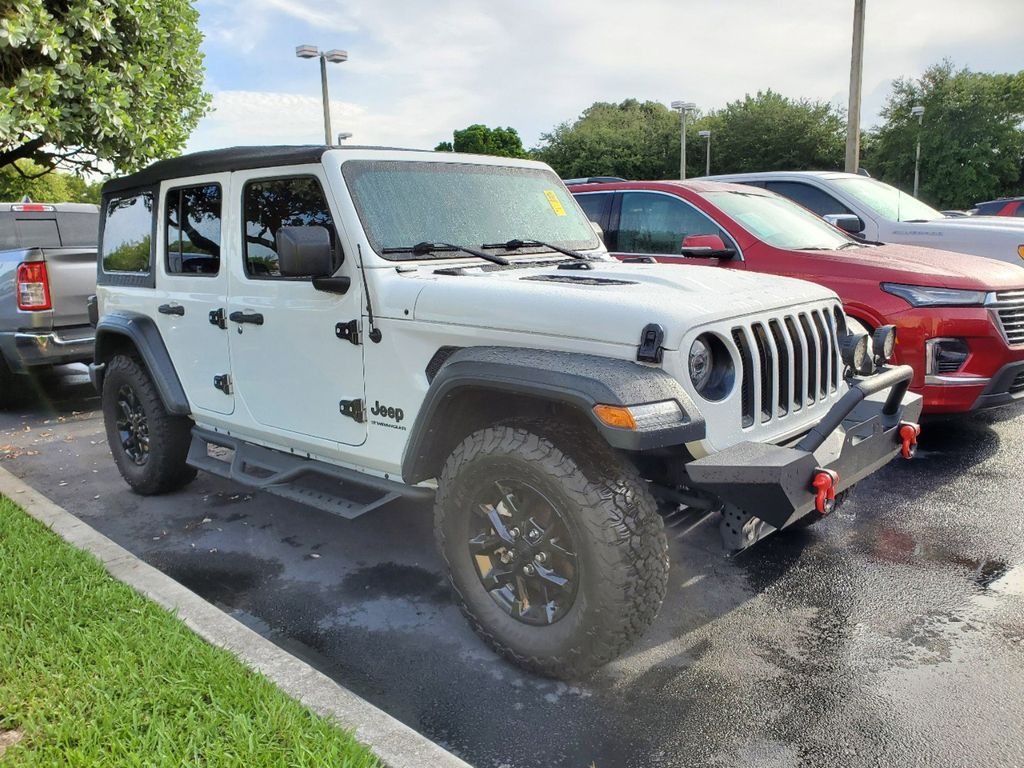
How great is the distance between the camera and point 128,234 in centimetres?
510

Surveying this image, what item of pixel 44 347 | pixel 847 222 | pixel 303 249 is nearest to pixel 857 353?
pixel 303 249

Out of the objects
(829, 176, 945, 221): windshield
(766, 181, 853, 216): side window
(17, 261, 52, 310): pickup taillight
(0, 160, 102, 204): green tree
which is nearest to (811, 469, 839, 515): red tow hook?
(766, 181, 853, 216): side window

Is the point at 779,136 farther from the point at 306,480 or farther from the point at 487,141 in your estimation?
the point at 306,480

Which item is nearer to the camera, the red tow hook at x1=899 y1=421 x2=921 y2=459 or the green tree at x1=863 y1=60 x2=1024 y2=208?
the red tow hook at x1=899 y1=421 x2=921 y2=459

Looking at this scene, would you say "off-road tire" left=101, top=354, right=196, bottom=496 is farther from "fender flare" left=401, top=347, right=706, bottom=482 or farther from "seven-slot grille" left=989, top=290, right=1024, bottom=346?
"seven-slot grille" left=989, top=290, right=1024, bottom=346

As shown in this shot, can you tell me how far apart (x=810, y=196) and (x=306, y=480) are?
18.7 ft

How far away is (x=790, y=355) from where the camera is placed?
3.15 metres

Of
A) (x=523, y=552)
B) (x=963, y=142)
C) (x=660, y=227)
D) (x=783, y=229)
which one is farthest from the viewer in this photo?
(x=963, y=142)

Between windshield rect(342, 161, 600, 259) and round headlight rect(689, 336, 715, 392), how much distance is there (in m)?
1.32

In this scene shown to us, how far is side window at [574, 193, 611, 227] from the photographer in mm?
6703

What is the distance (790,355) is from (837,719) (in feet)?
4.29

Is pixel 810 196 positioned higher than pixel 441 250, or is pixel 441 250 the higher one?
pixel 810 196

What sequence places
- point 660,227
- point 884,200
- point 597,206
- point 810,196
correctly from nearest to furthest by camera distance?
1. point 660,227
2. point 597,206
3. point 810,196
4. point 884,200

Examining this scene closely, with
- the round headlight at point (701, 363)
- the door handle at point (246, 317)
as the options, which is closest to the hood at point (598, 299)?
the round headlight at point (701, 363)
